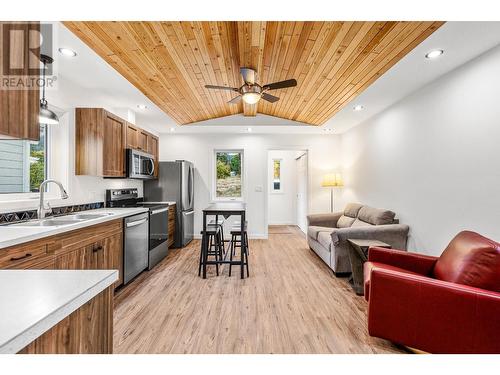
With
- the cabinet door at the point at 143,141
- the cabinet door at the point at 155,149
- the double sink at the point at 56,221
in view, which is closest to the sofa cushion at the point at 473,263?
the double sink at the point at 56,221

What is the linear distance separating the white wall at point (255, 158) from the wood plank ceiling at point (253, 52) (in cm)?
200

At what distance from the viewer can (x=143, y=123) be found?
4891 millimetres

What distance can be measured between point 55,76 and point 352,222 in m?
4.69

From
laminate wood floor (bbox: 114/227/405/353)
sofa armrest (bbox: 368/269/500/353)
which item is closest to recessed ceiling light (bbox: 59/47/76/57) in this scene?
laminate wood floor (bbox: 114/227/405/353)

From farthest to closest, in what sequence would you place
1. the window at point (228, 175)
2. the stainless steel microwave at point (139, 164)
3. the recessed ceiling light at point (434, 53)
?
the window at point (228, 175), the stainless steel microwave at point (139, 164), the recessed ceiling light at point (434, 53)

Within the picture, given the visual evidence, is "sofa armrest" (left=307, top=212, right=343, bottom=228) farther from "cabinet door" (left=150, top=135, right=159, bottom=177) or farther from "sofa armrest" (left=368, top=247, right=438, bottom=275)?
"cabinet door" (left=150, top=135, right=159, bottom=177)

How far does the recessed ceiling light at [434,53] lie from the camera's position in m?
2.20

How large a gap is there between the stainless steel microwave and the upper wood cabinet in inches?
82.9

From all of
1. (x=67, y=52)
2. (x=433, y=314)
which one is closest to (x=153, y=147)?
(x=67, y=52)

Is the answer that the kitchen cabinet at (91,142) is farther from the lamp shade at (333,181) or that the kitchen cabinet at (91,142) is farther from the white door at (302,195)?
the white door at (302,195)

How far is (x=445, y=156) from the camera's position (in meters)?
2.69
